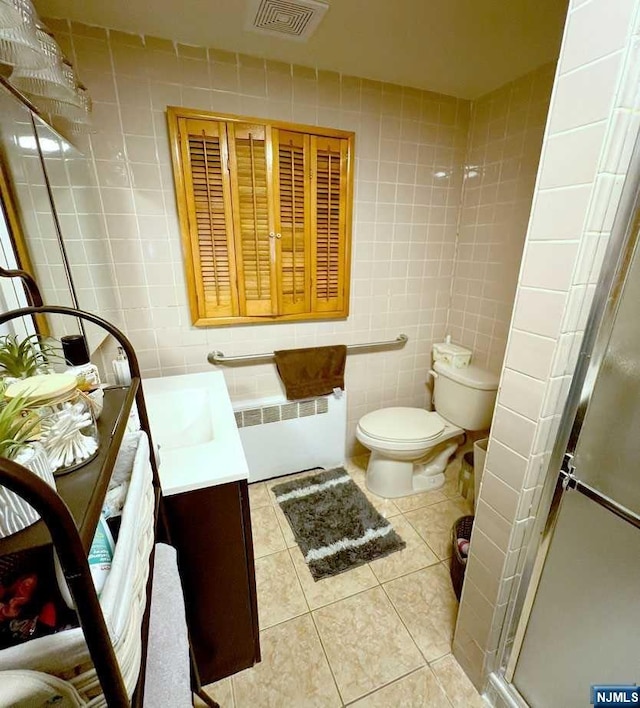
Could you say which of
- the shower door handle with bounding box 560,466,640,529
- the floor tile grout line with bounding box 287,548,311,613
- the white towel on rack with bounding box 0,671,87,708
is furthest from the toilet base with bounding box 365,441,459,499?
the white towel on rack with bounding box 0,671,87,708

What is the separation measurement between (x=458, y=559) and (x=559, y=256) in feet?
3.80

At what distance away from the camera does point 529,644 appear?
929mm

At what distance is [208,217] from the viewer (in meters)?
1.47

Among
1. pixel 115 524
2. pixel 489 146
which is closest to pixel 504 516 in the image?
pixel 115 524

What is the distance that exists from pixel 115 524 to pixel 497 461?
862 millimetres

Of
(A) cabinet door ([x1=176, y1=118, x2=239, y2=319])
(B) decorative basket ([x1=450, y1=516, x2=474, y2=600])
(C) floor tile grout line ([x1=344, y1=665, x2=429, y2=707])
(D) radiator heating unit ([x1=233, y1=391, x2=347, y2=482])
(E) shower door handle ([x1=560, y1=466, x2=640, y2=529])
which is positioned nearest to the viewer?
(E) shower door handle ([x1=560, y1=466, x2=640, y2=529])

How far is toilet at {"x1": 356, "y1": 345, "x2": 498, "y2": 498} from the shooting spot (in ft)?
5.58

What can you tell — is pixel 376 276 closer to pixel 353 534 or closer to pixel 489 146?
pixel 489 146

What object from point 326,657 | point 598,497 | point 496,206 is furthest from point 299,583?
point 496,206

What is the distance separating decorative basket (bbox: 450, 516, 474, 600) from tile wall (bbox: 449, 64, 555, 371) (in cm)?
83

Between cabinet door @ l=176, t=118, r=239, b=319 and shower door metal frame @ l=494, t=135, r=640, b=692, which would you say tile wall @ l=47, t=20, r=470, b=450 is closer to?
cabinet door @ l=176, t=118, r=239, b=319

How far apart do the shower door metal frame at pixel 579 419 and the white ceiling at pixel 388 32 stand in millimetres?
1000

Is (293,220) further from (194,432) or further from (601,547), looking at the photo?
(601,547)

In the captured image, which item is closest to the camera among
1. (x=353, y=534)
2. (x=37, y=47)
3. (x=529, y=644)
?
(x=37, y=47)
